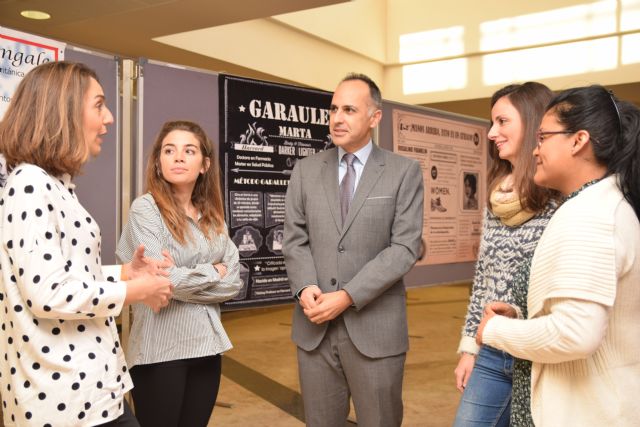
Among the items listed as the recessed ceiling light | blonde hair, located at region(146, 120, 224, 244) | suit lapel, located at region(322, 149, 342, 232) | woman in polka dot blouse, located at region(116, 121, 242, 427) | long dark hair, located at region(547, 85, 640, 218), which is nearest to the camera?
long dark hair, located at region(547, 85, 640, 218)

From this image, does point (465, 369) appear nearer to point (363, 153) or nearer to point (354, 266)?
point (354, 266)

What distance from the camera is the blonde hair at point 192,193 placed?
2.32 m

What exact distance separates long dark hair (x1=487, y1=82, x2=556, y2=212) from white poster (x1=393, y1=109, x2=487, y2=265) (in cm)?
215

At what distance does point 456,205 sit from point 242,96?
2.21m

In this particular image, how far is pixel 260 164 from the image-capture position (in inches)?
133

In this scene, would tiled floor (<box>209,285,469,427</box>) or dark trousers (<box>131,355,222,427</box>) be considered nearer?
dark trousers (<box>131,355,222,427</box>)

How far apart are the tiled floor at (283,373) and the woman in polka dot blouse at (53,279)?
2641 millimetres

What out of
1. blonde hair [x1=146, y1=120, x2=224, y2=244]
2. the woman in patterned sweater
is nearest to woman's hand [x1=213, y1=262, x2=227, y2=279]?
blonde hair [x1=146, y1=120, x2=224, y2=244]

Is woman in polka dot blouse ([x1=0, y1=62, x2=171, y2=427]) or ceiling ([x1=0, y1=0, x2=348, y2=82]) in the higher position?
ceiling ([x1=0, y1=0, x2=348, y2=82])

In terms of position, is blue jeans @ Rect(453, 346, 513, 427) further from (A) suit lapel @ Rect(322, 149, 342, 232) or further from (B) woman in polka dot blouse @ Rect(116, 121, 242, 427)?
(B) woman in polka dot blouse @ Rect(116, 121, 242, 427)

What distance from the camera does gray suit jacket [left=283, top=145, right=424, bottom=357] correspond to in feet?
7.71

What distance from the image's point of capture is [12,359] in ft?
4.87

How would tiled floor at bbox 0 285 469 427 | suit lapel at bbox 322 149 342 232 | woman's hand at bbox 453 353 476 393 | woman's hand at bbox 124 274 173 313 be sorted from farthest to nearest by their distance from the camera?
tiled floor at bbox 0 285 469 427
suit lapel at bbox 322 149 342 232
woman's hand at bbox 453 353 476 393
woman's hand at bbox 124 274 173 313

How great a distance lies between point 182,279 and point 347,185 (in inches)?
31.5
